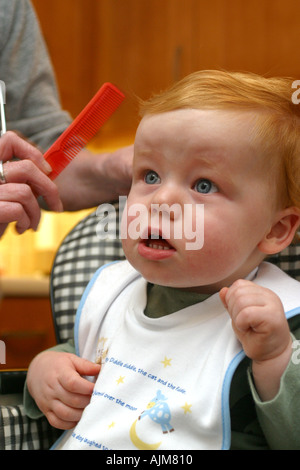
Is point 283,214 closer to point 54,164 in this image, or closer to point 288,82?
point 288,82

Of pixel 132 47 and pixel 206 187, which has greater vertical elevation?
pixel 132 47

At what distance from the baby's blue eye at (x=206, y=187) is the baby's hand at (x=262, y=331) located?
0.11 meters

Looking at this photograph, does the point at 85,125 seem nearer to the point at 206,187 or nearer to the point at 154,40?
the point at 206,187

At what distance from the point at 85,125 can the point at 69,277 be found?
0.93 ft

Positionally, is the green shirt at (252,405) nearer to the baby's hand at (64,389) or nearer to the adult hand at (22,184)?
the baby's hand at (64,389)

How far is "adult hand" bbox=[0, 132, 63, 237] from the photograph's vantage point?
0.78 metres

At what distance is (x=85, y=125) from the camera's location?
79 cm

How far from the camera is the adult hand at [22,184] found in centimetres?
78

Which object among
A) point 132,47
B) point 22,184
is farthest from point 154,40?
point 22,184

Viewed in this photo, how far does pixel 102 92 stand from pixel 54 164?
117 mm

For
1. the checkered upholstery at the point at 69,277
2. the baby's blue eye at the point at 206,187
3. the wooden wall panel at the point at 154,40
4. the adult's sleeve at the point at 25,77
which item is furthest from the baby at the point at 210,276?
the wooden wall panel at the point at 154,40

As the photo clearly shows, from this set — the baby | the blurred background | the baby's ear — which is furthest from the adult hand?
the blurred background

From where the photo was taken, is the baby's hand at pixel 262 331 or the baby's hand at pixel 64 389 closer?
the baby's hand at pixel 262 331

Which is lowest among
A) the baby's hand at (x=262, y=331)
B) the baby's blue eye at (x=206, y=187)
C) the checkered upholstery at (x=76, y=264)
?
the checkered upholstery at (x=76, y=264)
